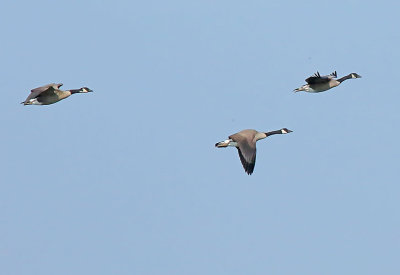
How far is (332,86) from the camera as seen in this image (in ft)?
126

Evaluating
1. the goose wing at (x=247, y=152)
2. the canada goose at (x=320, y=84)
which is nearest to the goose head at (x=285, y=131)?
the canada goose at (x=320, y=84)

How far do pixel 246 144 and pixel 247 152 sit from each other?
1.86 feet

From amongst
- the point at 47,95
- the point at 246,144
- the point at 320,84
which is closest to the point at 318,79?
the point at 320,84

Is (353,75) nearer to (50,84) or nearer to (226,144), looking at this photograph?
(226,144)

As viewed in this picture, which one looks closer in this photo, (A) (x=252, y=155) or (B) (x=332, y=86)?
(A) (x=252, y=155)

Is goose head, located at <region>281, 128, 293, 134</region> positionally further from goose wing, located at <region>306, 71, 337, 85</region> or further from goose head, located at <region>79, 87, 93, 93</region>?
goose head, located at <region>79, 87, 93, 93</region>

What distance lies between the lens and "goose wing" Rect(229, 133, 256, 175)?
31125 mm

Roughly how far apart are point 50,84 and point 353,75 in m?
13.7

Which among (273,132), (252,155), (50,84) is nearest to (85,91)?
(50,84)

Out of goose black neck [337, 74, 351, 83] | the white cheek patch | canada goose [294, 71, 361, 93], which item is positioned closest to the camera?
the white cheek patch

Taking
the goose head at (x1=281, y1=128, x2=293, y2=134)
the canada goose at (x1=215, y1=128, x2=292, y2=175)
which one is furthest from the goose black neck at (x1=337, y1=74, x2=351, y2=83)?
the canada goose at (x1=215, y1=128, x2=292, y2=175)

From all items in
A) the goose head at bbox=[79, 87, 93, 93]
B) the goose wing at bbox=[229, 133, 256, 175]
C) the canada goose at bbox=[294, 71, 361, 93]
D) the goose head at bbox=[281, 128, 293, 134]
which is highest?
the goose head at bbox=[79, 87, 93, 93]

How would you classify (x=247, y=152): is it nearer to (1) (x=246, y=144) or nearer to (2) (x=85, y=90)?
(1) (x=246, y=144)

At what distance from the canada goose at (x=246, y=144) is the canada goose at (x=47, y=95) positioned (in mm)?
6949
